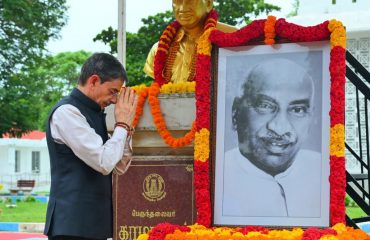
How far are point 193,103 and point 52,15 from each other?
13436 millimetres

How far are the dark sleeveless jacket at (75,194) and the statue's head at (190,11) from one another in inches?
83.6

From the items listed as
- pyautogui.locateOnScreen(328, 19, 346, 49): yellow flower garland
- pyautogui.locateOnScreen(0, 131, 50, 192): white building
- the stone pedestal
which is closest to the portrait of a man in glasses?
pyautogui.locateOnScreen(328, 19, 346, 49): yellow flower garland

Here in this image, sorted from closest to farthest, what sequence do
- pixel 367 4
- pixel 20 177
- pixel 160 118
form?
pixel 160 118 < pixel 367 4 < pixel 20 177

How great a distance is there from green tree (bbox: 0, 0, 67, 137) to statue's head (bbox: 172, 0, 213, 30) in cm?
1183

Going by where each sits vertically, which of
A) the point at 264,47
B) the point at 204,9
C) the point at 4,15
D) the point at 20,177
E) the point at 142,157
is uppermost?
the point at 4,15

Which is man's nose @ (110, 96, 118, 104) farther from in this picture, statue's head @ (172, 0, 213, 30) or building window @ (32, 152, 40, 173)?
building window @ (32, 152, 40, 173)

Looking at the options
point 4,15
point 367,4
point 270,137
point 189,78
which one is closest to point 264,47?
point 270,137

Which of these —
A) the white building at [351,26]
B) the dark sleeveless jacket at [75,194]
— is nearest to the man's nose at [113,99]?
the dark sleeveless jacket at [75,194]

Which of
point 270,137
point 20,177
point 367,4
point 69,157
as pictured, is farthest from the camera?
point 20,177

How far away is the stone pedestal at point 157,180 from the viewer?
422cm

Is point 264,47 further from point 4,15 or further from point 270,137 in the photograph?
point 4,15

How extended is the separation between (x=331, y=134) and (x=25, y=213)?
13562 millimetres

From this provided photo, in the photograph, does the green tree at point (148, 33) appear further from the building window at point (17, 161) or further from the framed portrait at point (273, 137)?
the building window at point (17, 161)

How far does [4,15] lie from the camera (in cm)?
1584
